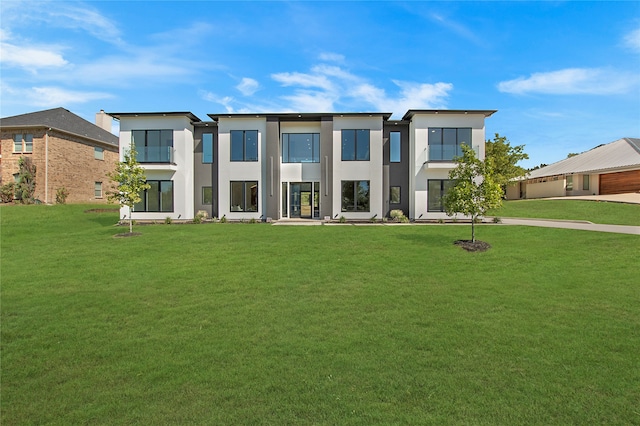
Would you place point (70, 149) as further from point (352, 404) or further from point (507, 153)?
point (507, 153)

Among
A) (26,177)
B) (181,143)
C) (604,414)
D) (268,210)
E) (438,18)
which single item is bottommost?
(604,414)

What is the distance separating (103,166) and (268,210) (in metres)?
21.7

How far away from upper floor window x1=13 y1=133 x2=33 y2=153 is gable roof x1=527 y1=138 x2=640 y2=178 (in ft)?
170

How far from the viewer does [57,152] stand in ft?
92.7

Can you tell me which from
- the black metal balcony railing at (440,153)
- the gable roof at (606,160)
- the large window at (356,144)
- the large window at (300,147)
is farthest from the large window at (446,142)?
the gable roof at (606,160)

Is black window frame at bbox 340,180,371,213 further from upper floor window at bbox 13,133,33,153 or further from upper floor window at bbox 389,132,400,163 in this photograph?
upper floor window at bbox 13,133,33,153

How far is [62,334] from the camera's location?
5.63 metres

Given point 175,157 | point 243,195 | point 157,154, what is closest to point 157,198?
point 157,154

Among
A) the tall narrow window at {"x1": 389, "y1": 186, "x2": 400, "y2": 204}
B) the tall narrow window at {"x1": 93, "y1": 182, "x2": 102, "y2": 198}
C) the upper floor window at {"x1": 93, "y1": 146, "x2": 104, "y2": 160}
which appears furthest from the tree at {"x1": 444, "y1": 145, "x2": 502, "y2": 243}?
the upper floor window at {"x1": 93, "y1": 146, "x2": 104, "y2": 160}

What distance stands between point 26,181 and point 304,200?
22701 mm

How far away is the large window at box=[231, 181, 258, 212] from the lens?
22.4 meters

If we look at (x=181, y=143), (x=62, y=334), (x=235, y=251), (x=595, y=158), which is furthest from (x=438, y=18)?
(x=595, y=158)

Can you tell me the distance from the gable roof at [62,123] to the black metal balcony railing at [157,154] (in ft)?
38.9

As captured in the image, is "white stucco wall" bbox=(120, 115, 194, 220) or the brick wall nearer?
"white stucco wall" bbox=(120, 115, 194, 220)
